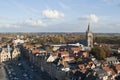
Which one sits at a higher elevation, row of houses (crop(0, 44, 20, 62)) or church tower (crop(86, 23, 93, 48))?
church tower (crop(86, 23, 93, 48))

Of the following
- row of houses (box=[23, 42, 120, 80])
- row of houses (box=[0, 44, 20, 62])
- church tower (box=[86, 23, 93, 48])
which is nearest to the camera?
row of houses (box=[23, 42, 120, 80])

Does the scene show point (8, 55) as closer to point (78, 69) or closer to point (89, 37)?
point (89, 37)

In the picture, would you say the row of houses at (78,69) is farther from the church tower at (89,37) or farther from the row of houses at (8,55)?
the church tower at (89,37)

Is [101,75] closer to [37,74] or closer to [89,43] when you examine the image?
[37,74]

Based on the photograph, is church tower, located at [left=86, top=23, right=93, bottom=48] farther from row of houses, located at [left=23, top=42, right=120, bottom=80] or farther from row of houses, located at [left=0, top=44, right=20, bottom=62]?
row of houses, located at [left=23, top=42, right=120, bottom=80]

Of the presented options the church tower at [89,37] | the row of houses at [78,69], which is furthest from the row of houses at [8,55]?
the row of houses at [78,69]

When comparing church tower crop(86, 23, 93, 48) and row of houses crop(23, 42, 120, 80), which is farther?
church tower crop(86, 23, 93, 48)

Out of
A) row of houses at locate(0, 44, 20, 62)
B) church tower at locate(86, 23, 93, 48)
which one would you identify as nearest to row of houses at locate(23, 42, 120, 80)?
row of houses at locate(0, 44, 20, 62)

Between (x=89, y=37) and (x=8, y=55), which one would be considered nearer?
(x=8, y=55)

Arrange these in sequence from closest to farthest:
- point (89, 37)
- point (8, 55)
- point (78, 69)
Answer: point (78, 69), point (8, 55), point (89, 37)

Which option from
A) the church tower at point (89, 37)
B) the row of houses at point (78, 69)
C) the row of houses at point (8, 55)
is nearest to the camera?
the row of houses at point (78, 69)

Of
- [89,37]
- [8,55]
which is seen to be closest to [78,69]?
[89,37]
